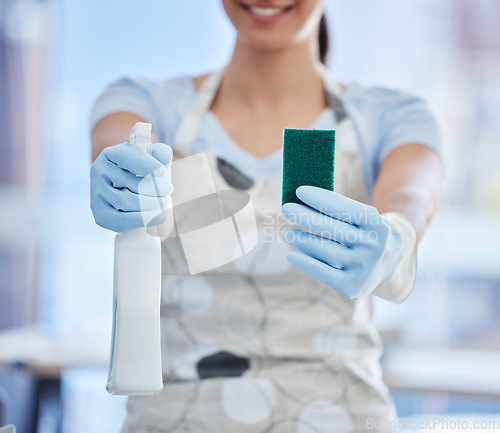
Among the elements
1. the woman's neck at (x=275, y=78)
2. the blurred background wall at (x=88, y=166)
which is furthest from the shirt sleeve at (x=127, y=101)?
the blurred background wall at (x=88, y=166)

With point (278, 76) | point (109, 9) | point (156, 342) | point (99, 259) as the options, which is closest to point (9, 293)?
point (99, 259)

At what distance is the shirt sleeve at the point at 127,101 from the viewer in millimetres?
732

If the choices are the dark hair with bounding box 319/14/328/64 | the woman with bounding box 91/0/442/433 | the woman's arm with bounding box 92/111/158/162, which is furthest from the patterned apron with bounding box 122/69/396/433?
the dark hair with bounding box 319/14/328/64

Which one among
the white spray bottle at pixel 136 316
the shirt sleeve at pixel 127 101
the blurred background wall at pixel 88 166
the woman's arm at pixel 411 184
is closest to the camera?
the white spray bottle at pixel 136 316

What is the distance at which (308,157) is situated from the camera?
1.67 ft

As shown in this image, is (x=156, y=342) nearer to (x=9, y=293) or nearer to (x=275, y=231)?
(x=275, y=231)

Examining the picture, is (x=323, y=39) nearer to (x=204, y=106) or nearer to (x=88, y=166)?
(x=204, y=106)

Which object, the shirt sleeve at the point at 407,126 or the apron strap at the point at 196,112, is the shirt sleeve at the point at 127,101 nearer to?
the apron strap at the point at 196,112

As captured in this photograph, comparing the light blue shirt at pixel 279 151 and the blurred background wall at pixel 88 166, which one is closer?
the light blue shirt at pixel 279 151

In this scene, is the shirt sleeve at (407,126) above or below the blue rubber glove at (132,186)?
above

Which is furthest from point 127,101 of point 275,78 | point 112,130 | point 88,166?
point 88,166

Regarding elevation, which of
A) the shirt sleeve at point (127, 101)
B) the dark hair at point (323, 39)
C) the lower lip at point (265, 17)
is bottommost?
the shirt sleeve at point (127, 101)

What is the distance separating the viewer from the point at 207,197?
63cm

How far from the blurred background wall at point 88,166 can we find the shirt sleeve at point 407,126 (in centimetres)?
77
